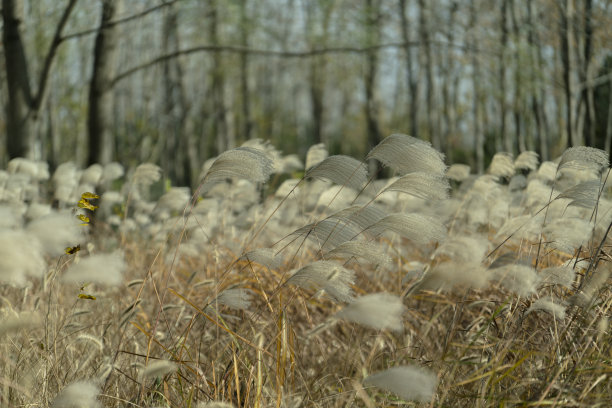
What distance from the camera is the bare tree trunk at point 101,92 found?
216 inches

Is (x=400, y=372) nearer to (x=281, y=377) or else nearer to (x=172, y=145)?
(x=281, y=377)

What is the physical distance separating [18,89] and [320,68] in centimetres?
1086

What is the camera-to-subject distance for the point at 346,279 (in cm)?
158

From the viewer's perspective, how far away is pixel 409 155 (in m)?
1.72

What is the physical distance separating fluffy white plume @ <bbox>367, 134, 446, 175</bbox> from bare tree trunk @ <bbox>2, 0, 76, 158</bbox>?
3.85 m

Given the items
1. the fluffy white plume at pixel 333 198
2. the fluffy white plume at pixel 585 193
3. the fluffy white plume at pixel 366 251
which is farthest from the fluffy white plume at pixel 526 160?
the fluffy white plume at pixel 366 251

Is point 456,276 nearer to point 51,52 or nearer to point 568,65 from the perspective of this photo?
point 51,52

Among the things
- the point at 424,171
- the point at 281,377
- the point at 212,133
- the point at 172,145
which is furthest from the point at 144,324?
the point at 212,133

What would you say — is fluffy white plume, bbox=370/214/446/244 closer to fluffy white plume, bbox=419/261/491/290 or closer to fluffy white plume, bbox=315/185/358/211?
fluffy white plume, bbox=419/261/491/290

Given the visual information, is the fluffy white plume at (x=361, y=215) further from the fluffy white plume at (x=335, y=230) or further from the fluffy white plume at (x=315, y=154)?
the fluffy white plume at (x=315, y=154)

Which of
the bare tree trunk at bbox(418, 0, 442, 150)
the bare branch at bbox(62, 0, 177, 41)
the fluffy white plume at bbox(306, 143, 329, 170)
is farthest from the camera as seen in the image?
the bare tree trunk at bbox(418, 0, 442, 150)

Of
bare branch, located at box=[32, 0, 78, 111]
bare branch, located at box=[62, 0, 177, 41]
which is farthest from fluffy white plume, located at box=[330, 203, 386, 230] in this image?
bare branch, located at box=[32, 0, 78, 111]

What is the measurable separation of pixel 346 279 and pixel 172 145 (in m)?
18.0

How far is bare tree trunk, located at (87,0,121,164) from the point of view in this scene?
548cm
